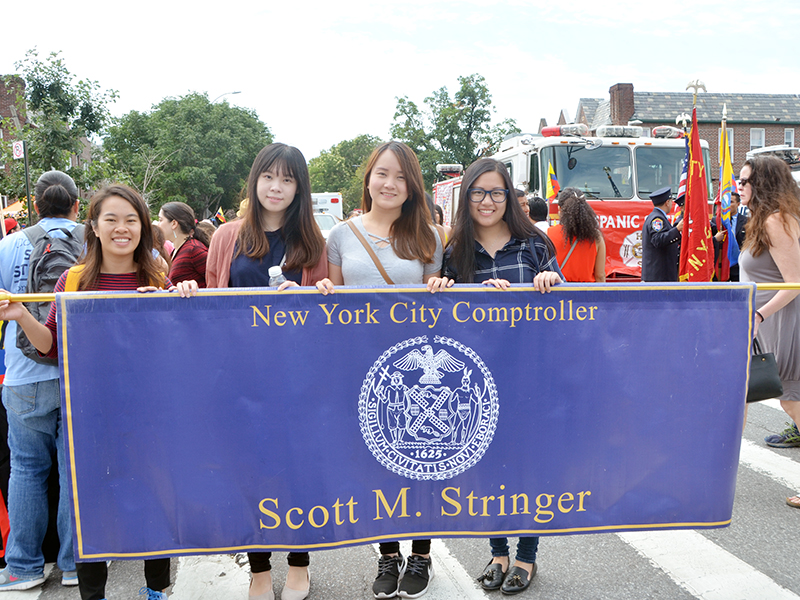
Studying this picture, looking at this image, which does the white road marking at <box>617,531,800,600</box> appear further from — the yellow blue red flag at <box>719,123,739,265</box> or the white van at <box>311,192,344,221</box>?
the white van at <box>311,192,344,221</box>

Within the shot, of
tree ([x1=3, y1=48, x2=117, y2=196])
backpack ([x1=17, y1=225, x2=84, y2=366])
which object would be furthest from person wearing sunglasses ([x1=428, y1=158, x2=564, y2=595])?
tree ([x1=3, y1=48, x2=117, y2=196])

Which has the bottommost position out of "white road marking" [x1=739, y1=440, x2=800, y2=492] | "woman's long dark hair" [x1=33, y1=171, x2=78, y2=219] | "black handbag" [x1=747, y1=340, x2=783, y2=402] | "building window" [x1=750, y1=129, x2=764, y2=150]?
"white road marking" [x1=739, y1=440, x2=800, y2=492]

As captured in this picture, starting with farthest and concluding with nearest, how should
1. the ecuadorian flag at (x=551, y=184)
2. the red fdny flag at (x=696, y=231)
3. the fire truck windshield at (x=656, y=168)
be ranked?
1. the fire truck windshield at (x=656, y=168)
2. the ecuadorian flag at (x=551, y=184)
3. the red fdny flag at (x=696, y=231)

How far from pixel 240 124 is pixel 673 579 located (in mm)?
51096

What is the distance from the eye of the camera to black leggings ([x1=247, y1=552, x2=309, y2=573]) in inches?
126

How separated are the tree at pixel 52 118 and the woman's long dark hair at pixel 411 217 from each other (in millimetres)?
14154

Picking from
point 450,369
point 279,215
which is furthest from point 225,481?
point 279,215

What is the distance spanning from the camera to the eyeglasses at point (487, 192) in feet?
10.5

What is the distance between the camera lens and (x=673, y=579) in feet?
11.5

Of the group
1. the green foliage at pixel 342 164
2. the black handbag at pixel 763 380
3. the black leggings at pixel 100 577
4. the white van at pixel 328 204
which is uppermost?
the green foliage at pixel 342 164

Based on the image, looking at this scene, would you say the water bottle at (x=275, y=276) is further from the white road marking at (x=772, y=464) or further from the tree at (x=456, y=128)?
the tree at (x=456, y=128)

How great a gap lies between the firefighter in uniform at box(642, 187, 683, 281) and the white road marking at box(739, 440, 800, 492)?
2.52 meters

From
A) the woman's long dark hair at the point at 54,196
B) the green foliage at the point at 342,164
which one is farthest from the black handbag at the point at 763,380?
the green foliage at the point at 342,164

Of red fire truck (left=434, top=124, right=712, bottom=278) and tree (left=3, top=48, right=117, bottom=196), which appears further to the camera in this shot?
tree (left=3, top=48, right=117, bottom=196)
